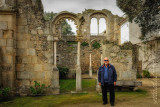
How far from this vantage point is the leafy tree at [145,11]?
10.5 m

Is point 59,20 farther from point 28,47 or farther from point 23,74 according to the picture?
point 23,74

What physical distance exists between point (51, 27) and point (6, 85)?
9.64 ft

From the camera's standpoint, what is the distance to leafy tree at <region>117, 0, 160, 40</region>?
10.5 m

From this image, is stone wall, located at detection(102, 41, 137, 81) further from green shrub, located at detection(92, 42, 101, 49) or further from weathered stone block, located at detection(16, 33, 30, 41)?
green shrub, located at detection(92, 42, 101, 49)

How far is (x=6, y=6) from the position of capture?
535 cm

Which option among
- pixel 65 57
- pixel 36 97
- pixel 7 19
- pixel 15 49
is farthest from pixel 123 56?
pixel 65 57

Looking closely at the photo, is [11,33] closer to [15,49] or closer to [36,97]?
[15,49]

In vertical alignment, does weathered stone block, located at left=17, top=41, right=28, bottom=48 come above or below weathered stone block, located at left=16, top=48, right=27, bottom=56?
above

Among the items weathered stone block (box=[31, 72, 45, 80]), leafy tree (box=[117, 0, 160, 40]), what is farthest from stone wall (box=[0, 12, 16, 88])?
leafy tree (box=[117, 0, 160, 40])

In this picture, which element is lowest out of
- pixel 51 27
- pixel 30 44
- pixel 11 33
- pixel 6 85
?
pixel 6 85

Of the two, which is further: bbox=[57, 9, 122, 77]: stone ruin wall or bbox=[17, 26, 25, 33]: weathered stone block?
bbox=[57, 9, 122, 77]: stone ruin wall

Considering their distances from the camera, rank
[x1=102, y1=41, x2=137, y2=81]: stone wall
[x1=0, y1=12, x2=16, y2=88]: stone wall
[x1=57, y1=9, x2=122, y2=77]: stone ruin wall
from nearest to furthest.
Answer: [x1=0, y1=12, x2=16, y2=88]: stone wall
[x1=102, y1=41, x2=137, y2=81]: stone wall
[x1=57, y1=9, x2=122, y2=77]: stone ruin wall

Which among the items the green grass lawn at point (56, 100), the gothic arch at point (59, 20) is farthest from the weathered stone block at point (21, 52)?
the green grass lawn at point (56, 100)

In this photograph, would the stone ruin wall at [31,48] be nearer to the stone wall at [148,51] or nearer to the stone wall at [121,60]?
the stone wall at [121,60]
